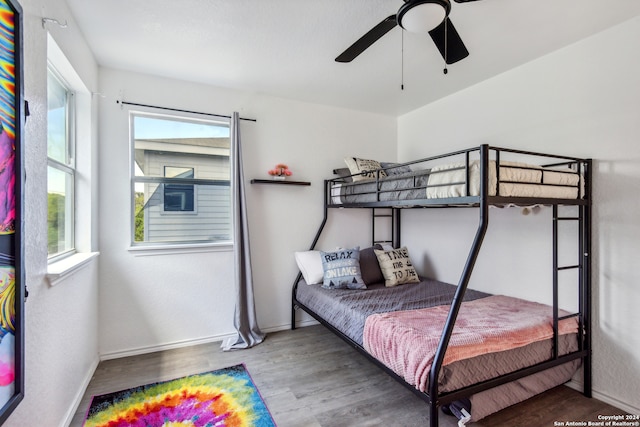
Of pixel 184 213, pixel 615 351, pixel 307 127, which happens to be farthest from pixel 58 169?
pixel 615 351

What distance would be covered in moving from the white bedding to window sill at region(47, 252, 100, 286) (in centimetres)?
217

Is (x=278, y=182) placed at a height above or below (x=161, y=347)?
above

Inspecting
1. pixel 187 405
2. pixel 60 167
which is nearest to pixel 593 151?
pixel 187 405

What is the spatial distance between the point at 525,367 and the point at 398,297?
0.98 m

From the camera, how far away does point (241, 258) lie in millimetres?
3064

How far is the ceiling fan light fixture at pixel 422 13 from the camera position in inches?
55.6

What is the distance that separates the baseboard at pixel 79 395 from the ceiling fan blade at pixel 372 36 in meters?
2.71

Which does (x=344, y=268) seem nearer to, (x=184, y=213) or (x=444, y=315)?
(x=444, y=315)

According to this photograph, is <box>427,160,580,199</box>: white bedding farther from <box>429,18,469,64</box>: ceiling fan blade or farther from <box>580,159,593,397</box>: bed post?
<box>429,18,469,64</box>: ceiling fan blade

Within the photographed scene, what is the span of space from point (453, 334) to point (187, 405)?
175cm

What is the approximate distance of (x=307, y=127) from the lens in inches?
140

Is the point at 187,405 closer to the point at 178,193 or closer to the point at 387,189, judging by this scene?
the point at 178,193

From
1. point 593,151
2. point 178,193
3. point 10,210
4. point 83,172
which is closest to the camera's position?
point 10,210

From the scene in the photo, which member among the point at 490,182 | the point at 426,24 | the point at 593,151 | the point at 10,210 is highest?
the point at 426,24
